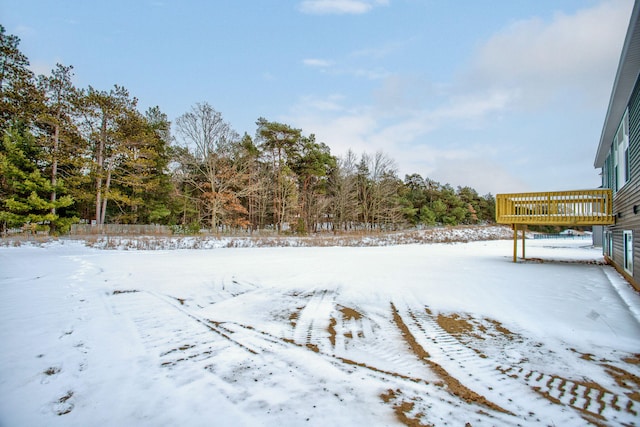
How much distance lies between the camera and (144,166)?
21609 millimetres

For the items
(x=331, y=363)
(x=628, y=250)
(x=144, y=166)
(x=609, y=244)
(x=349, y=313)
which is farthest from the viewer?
(x=144, y=166)

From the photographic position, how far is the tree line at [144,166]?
15414 mm

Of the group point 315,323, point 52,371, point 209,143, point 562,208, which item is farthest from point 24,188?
point 562,208

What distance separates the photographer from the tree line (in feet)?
50.6

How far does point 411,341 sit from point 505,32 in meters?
12.3

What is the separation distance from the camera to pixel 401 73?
17062mm

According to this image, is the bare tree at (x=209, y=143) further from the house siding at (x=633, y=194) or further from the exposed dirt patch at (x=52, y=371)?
the house siding at (x=633, y=194)

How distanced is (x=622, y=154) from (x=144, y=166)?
25538mm

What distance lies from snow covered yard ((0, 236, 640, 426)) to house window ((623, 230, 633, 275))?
125cm

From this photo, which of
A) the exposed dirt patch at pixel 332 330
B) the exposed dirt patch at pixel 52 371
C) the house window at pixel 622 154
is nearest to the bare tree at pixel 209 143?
the exposed dirt patch at pixel 332 330

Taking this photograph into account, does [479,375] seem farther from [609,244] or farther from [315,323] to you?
[609,244]

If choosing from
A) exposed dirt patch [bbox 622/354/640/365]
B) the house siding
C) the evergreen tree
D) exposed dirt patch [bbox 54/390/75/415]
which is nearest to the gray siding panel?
the house siding

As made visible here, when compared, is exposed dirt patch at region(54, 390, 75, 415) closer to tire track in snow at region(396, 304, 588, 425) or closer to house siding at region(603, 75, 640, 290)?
tire track in snow at region(396, 304, 588, 425)

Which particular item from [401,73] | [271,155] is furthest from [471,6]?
[271,155]
